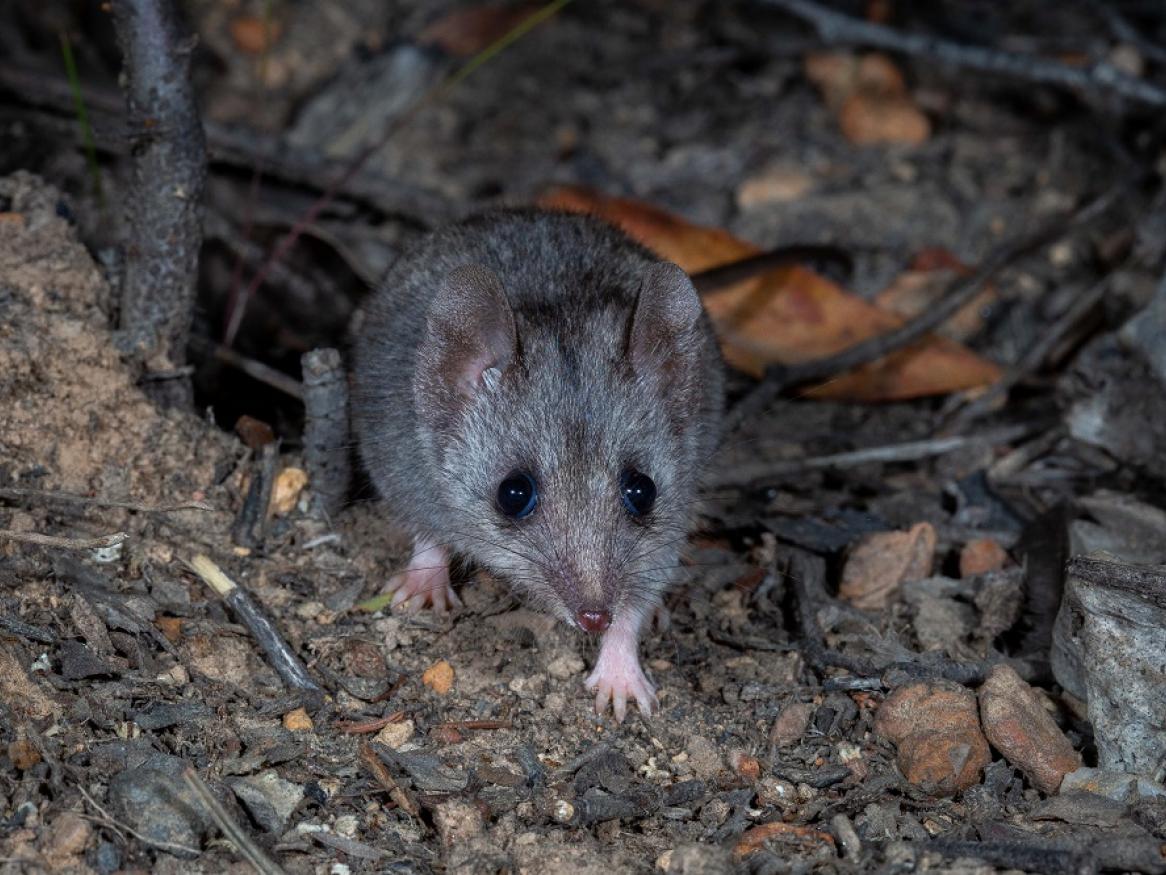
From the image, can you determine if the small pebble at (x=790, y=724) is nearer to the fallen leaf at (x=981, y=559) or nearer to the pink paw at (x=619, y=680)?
the pink paw at (x=619, y=680)


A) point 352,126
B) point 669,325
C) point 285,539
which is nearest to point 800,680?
point 669,325

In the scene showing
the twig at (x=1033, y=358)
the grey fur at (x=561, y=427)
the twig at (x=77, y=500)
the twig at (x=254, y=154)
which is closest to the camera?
the twig at (x=77, y=500)

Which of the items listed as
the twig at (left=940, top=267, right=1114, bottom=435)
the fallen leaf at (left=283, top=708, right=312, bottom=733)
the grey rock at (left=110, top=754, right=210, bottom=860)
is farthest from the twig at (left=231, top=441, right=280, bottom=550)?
the twig at (left=940, top=267, right=1114, bottom=435)

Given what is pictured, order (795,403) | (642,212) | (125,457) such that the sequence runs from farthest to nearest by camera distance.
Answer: (642,212) < (795,403) < (125,457)

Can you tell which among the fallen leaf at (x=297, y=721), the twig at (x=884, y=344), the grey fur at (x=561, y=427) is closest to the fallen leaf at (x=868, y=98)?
the twig at (x=884, y=344)

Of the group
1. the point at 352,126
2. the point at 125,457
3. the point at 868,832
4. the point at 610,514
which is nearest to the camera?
the point at 868,832

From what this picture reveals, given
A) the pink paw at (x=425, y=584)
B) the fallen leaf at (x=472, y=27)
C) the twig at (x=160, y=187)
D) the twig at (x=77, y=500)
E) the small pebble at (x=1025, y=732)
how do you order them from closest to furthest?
the small pebble at (x=1025, y=732)
the twig at (x=77, y=500)
the twig at (x=160, y=187)
the pink paw at (x=425, y=584)
the fallen leaf at (x=472, y=27)

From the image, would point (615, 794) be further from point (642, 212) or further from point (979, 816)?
point (642, 212)

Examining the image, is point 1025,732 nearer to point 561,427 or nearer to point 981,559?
point 981,559
